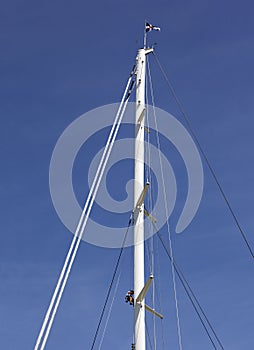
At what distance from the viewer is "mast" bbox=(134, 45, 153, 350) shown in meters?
19.5

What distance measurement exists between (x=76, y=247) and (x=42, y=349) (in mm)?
3503

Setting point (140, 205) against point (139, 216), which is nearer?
point (139, 216)

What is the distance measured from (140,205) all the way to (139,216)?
14.3 inches

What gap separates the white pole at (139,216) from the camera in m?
19.5

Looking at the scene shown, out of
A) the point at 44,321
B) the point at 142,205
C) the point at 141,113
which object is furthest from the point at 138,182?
the point at 44,321

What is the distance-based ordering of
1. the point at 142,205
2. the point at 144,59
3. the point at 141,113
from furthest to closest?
the point at 144,59 → the point at 141,113 → the point at 142,205

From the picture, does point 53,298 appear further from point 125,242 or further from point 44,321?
point 125,242

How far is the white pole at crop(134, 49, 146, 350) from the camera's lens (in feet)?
63.9

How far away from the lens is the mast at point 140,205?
19.5 m

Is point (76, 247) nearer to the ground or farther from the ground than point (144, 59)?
nearer to the ground

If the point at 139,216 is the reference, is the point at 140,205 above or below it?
above

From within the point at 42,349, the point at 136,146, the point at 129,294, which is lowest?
the point at 42,349

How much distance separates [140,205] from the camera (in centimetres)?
2178

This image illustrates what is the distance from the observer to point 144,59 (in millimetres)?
25578
